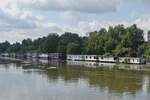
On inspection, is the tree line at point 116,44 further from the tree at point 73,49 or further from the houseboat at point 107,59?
the houseboat at point 107,59

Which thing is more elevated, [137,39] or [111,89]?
[137,39]

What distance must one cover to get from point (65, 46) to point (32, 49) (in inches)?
1789

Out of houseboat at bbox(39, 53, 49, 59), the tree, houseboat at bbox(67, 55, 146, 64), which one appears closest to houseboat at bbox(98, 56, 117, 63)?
houseboat at bbox(67, 55, 146, 64)

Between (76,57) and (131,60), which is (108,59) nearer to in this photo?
(131,60)

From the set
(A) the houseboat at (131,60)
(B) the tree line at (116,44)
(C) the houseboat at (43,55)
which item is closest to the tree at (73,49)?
(B) the tree line at (116,44)

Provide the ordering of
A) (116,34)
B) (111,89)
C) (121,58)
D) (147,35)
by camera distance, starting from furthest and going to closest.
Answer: (147,35) < (116,34) < (121,58) < (111,89)

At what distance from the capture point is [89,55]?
5002 inches

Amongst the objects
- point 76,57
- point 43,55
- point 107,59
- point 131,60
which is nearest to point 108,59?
point 107,59

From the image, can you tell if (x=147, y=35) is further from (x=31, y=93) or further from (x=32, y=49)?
(x=31, y=93)

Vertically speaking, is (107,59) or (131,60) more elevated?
(107,59)

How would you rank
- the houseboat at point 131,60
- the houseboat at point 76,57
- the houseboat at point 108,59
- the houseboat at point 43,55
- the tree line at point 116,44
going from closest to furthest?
1. the houseboat at point 131,60
2. the tree line at point 116,44
3. the houseboat at point 108,59
4. the houseboat at point 76,57
5. the houseboat at point 43,55

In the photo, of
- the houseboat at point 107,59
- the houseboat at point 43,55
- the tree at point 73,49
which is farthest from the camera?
the houseboat at point 43,55

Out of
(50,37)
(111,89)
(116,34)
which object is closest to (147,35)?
(116,34)

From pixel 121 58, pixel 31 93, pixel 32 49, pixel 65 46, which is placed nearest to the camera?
pixel 31 93
